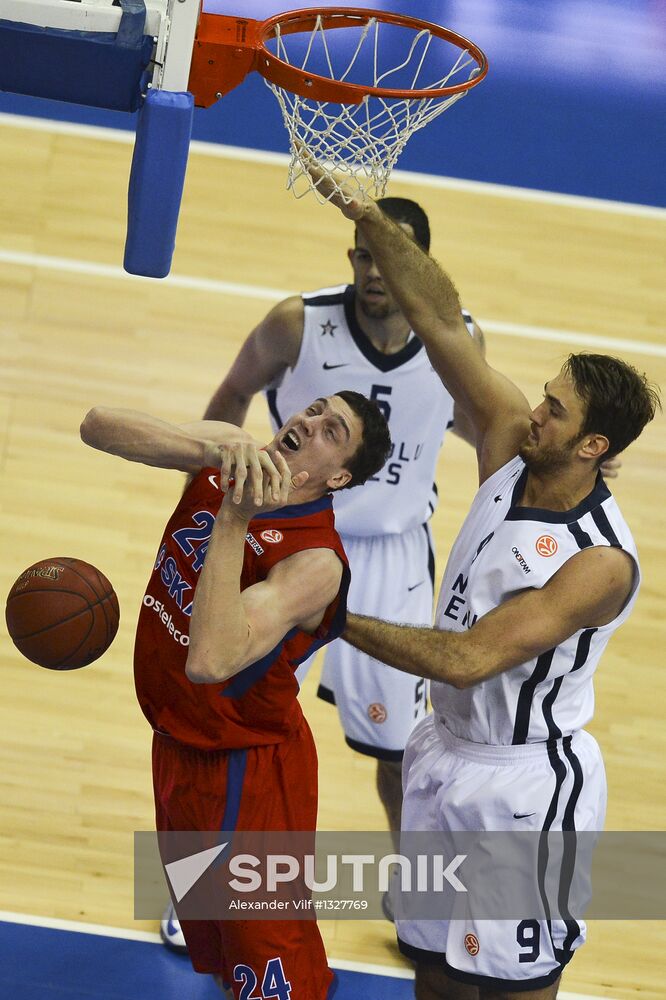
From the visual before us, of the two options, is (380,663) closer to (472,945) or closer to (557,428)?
(472,945)

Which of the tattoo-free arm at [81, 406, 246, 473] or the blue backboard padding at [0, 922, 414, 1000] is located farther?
the blue backboard padding at [0, 922, 414, 1000]

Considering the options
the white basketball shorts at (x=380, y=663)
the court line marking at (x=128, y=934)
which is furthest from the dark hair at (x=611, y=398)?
the court line marking at (x=128, y=934)

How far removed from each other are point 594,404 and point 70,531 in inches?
131

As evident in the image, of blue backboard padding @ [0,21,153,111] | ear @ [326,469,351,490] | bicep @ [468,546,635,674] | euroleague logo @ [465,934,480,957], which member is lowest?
euroleague logo @ [465,934,480,957]

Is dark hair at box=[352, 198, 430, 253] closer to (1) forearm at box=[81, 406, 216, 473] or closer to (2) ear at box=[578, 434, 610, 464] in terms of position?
(2) ear at box=[578, 434, 610, 464]

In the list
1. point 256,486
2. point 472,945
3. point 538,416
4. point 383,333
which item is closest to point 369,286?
point 383,333

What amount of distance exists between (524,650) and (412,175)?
20.1ft

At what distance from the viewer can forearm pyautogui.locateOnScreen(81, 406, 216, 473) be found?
11.7 feet

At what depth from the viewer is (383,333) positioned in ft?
16.1

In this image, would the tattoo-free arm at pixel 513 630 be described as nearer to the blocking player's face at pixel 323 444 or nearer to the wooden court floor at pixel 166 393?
the blocking player's face at pixel 323 444

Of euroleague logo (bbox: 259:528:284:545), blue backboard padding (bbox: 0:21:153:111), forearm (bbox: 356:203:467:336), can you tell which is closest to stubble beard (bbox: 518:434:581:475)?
forearm (bbox: 356:203:467:336)

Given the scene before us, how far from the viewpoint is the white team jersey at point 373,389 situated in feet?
16.0

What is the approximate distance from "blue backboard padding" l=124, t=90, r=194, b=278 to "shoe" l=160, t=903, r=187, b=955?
243cm

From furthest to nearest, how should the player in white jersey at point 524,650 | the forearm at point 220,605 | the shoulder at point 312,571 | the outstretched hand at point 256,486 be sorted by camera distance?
1. the player in white jersey at point 524,650
2. the shoulder at point 312,571
3. the forearm at point 220,605
4. the outstretched hand at point 256,486
